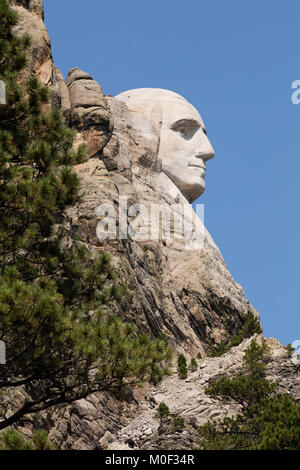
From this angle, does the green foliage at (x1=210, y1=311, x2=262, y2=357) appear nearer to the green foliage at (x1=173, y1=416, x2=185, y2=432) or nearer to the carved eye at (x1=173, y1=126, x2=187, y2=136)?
the green foliage at (x1=173, y1=416, x2=185, y2=432)

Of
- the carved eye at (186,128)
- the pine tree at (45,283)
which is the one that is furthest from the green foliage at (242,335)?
the pine tree at (45,283)

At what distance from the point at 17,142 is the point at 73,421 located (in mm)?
7794

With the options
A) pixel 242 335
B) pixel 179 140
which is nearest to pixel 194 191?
pixel 179 140

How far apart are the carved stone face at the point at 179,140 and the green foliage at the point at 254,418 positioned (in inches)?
A: 637

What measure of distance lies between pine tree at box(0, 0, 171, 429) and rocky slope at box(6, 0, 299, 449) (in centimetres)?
405

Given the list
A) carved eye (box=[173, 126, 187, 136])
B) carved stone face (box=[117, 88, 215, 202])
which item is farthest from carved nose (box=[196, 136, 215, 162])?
carved eye (box=[173, 126, 187, 136])

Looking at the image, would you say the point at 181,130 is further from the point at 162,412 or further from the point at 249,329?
the point at 162,412

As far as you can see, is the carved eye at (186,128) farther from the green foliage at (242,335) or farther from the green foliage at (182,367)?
the green foliage at (182,367)

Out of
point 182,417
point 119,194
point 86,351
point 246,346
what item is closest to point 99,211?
point 119,194

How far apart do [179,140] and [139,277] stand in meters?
11.5

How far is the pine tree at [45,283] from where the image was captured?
605 inches

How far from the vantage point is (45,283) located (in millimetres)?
16453

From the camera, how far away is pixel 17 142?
1827 centimetres

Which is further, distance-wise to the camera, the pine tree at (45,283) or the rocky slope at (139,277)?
the rocky slope at (139,277)
